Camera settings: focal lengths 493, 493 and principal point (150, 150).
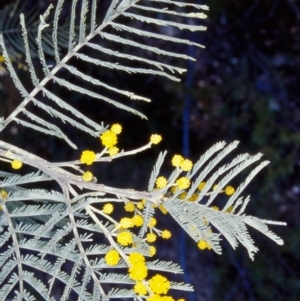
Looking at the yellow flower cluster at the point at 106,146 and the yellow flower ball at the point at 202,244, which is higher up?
the yellow flower cluster at the point at 106,146

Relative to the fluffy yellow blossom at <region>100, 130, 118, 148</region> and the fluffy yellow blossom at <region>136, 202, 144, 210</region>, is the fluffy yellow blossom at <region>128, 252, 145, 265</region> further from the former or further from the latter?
the fluffy yellow blossom at <region>100, 130, 118, 148</region>

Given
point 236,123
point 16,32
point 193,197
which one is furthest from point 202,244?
point 236,123

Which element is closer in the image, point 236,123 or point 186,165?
point 186,165

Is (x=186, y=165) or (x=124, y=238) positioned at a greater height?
(x=186, y=165)

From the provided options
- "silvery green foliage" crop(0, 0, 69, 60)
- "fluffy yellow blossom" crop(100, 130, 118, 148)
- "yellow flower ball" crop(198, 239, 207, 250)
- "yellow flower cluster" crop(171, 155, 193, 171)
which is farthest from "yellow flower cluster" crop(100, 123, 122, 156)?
"silvery green foliage" crop(0, 0, 69, 60)

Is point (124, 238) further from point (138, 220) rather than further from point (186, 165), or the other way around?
point (186, 165)

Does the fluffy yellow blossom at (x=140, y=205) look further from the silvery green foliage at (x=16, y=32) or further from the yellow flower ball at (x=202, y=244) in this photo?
the silvery green foliage at (x=16, y=32)

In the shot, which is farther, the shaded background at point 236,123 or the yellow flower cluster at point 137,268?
the shaded background at point 236,123

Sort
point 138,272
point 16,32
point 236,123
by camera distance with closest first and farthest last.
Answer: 1. point 138,272
2. point 16,32
3. point 236,123

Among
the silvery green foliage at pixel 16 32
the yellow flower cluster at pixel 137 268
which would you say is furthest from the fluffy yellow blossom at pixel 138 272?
the silvery green foliage at pixel 16 32
